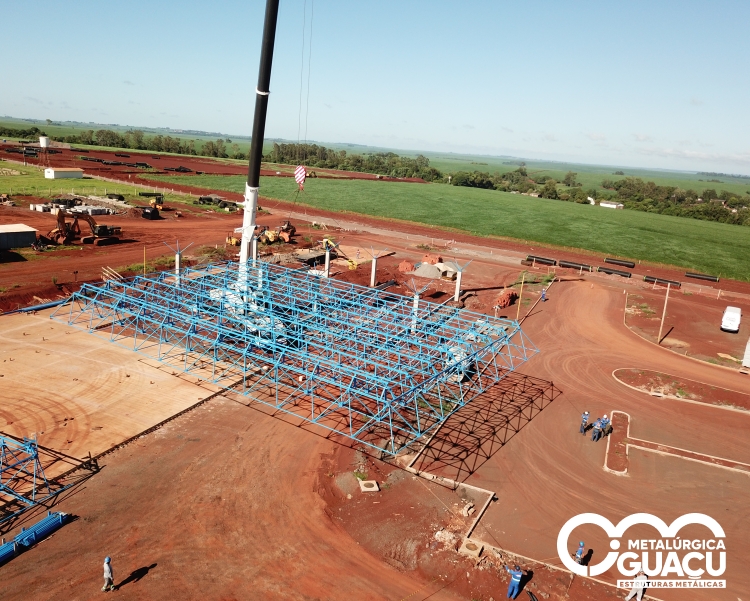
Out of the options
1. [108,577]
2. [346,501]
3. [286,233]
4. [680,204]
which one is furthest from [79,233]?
[680,204]

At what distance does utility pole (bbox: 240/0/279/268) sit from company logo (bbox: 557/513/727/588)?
2578 centimetres

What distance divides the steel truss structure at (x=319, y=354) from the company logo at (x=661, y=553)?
784cm

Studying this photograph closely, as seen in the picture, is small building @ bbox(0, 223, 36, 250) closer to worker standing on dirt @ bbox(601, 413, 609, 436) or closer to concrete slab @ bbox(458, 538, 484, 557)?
concrete slab @ bbox(458, 538, 484, 557)

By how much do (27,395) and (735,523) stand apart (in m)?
31.4

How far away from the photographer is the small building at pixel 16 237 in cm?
4588

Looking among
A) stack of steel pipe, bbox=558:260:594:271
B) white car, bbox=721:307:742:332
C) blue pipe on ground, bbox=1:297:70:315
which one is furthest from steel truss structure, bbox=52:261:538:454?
stack of steel pipe, bbox=558:260:594:271

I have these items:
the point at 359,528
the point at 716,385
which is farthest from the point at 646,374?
the point at 359,528

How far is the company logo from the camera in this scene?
1773 centimetres

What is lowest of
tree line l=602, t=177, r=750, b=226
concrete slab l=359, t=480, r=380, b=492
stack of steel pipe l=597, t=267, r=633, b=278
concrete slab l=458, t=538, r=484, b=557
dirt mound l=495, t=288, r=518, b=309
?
concrete slab l=458, t=538, r=484, b=557

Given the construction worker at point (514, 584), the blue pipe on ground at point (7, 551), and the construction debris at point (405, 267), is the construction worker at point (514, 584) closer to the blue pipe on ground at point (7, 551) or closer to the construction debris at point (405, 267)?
the blue pipe on ground at point (7, 551)

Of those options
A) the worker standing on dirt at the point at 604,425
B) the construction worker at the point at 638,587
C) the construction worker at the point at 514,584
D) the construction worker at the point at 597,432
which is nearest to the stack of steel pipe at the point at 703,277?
the worker standing on dirt at the point at 604,425

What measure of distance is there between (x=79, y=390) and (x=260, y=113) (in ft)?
63.2

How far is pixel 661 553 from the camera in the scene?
62.0 feet

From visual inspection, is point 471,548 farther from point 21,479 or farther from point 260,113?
point 260,113
